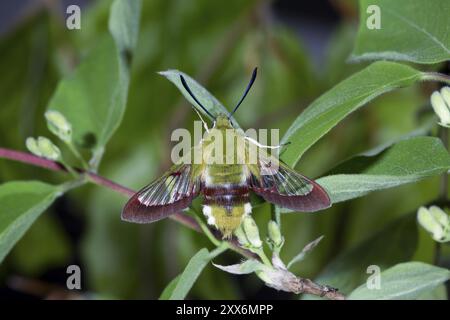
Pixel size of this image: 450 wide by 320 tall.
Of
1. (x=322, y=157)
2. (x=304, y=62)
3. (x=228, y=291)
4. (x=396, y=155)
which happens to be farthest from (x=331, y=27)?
(x=396, y=155)

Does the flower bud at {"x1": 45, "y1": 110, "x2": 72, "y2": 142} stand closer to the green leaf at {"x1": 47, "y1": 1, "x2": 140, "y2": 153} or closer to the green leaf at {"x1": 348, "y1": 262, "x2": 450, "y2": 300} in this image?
the green leaf at {"x1": 47, "y1": 1, "x2": 140, "y2": 153}

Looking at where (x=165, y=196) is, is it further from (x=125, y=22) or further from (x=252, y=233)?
(x=125, y=22)

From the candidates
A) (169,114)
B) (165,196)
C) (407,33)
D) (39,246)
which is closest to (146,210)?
(165,196)

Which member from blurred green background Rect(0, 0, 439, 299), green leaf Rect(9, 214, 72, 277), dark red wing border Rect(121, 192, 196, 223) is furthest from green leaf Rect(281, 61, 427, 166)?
green leaf Rect(9, 214, 72, 277)

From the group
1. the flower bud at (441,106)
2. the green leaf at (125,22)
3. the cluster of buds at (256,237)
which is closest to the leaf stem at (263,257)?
the cluster of buds at (256,237)

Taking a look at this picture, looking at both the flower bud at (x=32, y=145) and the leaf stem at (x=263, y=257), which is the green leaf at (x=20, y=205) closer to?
the flower bud at (x=32, y=145)

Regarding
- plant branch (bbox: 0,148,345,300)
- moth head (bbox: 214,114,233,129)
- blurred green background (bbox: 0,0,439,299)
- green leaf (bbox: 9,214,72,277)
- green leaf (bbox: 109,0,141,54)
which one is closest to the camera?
plant branch (bbox: 0,148,345,300)
